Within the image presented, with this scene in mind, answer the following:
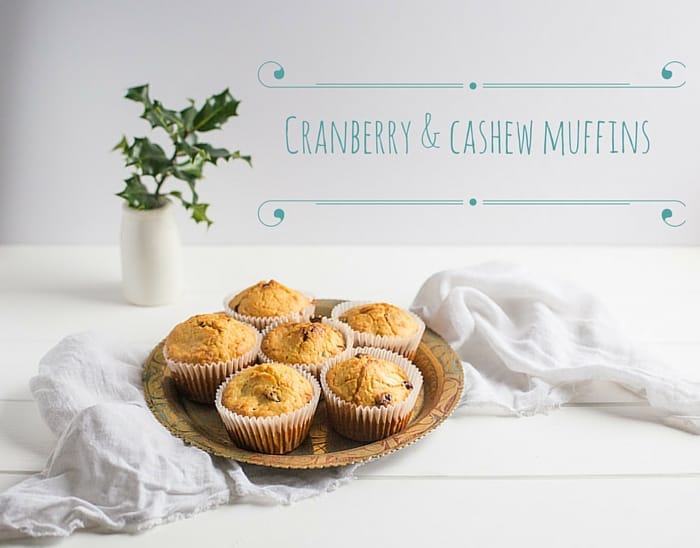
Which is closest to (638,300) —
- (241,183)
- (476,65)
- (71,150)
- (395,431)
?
(476,65)

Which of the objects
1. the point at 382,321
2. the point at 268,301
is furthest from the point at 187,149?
the point at 382,321

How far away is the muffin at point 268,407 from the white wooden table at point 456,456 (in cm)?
14

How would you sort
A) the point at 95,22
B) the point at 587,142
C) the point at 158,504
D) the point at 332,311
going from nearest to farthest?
the point at 158,504 < the point at 332,311 < the point at 95,22 < the point at 587,142

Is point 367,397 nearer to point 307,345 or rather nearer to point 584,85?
point 307,345

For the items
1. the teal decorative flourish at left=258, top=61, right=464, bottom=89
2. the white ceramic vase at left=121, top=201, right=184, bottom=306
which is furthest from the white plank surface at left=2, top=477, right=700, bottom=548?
the teal decorative flourish at left=258, top=61, right=464, bottom=89

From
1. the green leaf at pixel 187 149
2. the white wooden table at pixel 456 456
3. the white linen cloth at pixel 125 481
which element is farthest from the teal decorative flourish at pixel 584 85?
the white linen cloth at pixel 125 481

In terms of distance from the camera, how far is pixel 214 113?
7.14 feet

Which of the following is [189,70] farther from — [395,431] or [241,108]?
[395,431]

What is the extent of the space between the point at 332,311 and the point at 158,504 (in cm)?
71

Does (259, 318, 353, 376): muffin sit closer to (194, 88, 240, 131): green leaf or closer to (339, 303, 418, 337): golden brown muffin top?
(339, 303, 418, 337): golden brown muffin top

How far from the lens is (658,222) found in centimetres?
269

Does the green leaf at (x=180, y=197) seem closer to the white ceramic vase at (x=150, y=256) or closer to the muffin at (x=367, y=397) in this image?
the white ceramic vase at (x=150, y=256)

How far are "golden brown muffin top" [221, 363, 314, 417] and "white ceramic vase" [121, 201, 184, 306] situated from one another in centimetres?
66

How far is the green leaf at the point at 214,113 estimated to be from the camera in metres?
2.17
